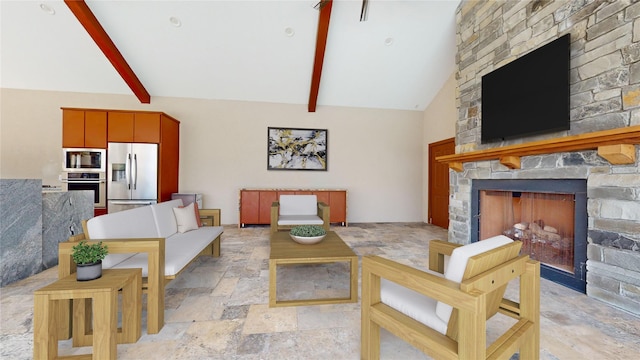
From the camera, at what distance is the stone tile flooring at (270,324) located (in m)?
1.47

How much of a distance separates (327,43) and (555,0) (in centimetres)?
299

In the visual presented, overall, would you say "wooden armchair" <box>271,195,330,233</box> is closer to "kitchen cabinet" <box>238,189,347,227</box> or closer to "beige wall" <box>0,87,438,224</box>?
"kitchen cabinet" <box>238,189,347,227</box>

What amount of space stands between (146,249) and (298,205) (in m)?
2.82

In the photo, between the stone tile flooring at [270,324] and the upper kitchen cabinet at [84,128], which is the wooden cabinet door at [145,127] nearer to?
the upper kitchen cabinet at [84,128]

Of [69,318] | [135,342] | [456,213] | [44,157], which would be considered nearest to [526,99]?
[456,213]

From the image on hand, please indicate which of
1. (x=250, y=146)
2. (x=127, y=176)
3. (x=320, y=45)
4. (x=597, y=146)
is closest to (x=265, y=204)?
(x=250, y=146)

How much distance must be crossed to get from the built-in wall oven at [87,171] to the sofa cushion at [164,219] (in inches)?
96.5

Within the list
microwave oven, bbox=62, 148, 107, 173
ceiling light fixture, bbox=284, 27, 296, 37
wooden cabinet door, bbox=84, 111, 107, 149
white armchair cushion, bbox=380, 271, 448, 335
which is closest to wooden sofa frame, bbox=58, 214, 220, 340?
white armchair cushion, bbox=380, 271, 448, 335

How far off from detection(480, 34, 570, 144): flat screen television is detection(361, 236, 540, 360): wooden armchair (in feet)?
6.61

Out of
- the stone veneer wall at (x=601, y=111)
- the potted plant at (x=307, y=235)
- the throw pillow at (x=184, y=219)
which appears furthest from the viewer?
the throw pillow at (x=184, y=219)

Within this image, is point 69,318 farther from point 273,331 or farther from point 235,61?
point 235,61

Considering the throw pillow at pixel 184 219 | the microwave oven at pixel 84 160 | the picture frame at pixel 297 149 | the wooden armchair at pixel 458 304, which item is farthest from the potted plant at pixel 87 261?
the picture frame at pixel 297 149

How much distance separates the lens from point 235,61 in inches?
179

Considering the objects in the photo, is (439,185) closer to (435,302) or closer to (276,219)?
(276,219)
